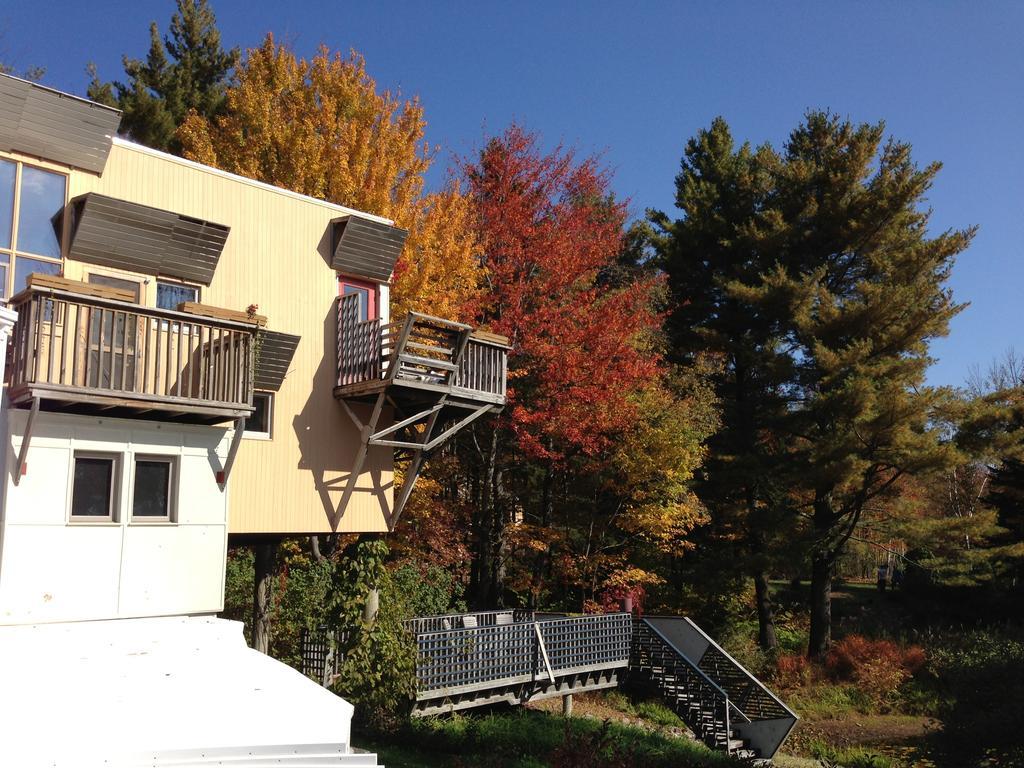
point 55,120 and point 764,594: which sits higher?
point 55,120

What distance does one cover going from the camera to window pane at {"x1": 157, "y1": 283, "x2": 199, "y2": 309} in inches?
491

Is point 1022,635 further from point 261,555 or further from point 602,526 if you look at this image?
point 261,555

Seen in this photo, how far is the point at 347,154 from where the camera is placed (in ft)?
71.7

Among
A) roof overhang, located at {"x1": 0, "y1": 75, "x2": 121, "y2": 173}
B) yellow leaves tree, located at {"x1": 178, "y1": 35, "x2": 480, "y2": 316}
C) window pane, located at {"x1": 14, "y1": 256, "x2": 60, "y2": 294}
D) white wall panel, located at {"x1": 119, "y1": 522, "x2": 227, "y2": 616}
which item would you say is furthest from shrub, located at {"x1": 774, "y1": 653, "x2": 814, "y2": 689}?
roof overhang, located at {"x1": 0, "y1": 75, "x2": 121, "y2": 173}

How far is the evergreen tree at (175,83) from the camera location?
2675 centimetres

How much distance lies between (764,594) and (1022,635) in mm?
7326

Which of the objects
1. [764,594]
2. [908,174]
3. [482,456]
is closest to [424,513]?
[482,456]

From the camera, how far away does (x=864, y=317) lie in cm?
2633

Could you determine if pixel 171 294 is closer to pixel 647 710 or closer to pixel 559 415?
pixel 559 415

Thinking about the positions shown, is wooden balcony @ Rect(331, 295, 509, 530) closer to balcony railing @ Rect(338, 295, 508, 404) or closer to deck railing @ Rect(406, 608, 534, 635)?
balcony railing @ Rect(338, 295, 508, 404)

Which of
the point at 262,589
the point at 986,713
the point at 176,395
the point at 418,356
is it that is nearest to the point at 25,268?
the point at 176,395

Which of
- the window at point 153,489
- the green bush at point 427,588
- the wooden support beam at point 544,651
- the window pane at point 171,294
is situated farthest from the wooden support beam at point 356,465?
the green bush at point 427,588

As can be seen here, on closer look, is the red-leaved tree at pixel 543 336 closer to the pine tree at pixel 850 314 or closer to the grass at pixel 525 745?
the pine tree at pixel 850 314

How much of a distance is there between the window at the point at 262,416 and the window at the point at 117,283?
234 centimetres
